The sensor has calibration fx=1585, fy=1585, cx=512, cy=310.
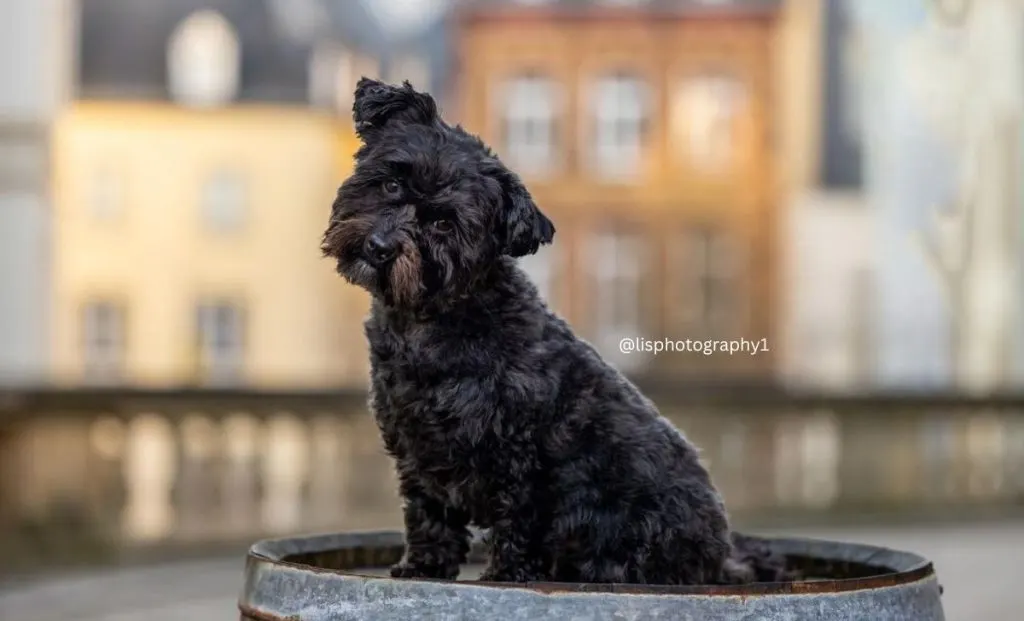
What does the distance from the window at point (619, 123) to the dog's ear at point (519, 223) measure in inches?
947

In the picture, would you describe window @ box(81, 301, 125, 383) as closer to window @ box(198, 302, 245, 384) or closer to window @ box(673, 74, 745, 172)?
window @ box(198, 302, 245, 384)

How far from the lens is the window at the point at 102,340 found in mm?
26359

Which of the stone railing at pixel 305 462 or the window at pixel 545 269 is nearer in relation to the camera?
the stone railing at pixel 305 462

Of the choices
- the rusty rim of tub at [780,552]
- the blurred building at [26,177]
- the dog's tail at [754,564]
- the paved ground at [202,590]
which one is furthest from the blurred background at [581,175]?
the dog's tail at [754,564]

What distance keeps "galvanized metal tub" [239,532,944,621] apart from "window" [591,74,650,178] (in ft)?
79.2

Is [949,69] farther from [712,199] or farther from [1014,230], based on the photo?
[712,199]

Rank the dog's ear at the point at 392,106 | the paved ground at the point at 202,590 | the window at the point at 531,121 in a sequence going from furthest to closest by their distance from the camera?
the window at the point at 531,121
the paved ground at the point at 202,590
the dog's ear at the point at 392,106

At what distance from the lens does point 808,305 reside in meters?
24.5

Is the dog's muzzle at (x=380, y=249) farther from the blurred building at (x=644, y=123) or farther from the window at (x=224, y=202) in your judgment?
the window at (x=224, y=202)

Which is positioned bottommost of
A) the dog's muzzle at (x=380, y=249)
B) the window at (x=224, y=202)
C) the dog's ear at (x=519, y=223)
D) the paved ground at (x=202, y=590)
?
the paved ground at (x=202, y=590)

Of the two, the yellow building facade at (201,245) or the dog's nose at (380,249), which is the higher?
the yellow building facade at (201,245)

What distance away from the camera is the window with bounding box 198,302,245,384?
26766 millimetres

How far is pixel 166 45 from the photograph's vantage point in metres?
28.1

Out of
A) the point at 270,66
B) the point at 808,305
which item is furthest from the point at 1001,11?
the point at 270,66
